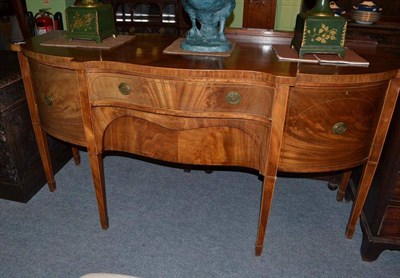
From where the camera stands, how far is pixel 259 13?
11.8 ft

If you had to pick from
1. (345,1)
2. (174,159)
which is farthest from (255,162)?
(345,1)

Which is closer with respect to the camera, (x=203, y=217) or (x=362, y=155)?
(x=362, y=155)

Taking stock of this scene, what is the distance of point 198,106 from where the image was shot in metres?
1.38

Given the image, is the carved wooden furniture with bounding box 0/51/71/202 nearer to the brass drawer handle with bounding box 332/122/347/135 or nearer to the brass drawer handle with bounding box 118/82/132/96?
the brass drawer handle with bounding box 118/82/132/96

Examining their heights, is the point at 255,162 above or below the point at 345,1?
below

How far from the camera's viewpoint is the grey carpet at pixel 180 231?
5.47ft

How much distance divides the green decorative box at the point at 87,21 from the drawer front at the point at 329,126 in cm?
95

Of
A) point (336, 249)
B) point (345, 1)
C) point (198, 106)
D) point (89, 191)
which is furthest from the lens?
point (345, 1)

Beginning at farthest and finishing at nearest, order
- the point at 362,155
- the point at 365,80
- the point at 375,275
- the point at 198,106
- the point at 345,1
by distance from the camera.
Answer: the point at 345,1 < the point at 375,275 < the point at 362,155 < the point at 198,106 < the point at 365,80

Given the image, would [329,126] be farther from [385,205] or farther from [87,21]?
[87,21]

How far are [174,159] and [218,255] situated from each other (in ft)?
1.81

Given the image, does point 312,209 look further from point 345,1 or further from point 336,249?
point 345,1

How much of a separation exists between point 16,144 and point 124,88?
0.93 metres

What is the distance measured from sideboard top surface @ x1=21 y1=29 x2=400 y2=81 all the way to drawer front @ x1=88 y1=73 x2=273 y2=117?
64 millimetres
